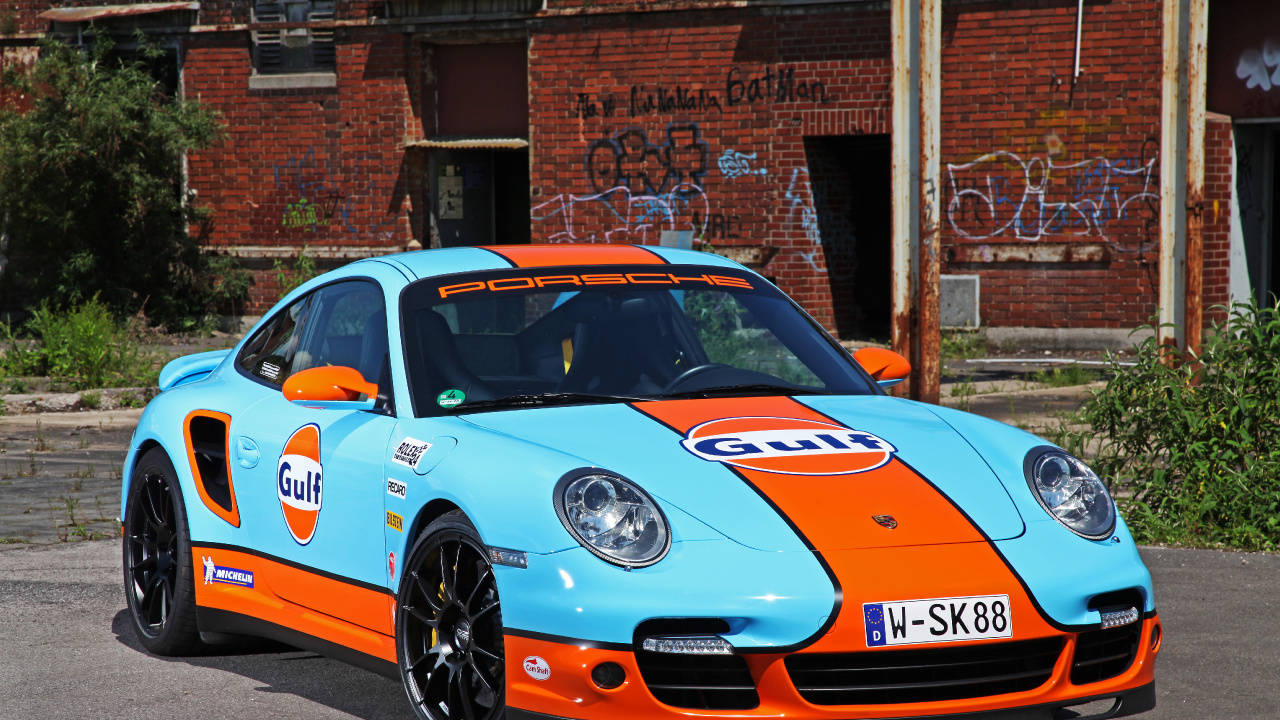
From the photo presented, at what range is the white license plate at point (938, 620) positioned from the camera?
3293 millimetres

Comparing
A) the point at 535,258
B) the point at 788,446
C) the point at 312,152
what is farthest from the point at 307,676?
the point at 312,152

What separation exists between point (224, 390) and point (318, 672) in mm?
1088

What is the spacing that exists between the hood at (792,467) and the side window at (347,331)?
679 millimetres

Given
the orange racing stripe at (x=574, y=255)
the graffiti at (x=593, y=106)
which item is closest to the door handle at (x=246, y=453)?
the orange racing stripe at (x=574, y=255)

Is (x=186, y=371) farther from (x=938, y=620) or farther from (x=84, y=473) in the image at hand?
(x=84, y=473)

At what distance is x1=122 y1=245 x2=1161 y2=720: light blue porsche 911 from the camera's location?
3.30m

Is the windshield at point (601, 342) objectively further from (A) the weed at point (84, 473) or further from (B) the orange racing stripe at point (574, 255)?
(A) the weed at point (84, 473)

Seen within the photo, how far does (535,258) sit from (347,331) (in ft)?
2.31

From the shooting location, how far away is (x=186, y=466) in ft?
16.7

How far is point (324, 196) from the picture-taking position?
822 inches

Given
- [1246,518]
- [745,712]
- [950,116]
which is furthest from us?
[950,116]

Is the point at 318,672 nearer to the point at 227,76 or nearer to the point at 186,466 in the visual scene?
the point at 186,466

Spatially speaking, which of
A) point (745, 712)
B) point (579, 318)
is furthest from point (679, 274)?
point (745, 712)

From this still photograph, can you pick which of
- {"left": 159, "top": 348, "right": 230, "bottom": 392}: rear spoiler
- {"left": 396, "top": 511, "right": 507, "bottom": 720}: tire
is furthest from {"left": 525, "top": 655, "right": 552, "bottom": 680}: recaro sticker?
{"left": 159, "top": 348, "right": 230, "bottom": 392}: rear spoiler
